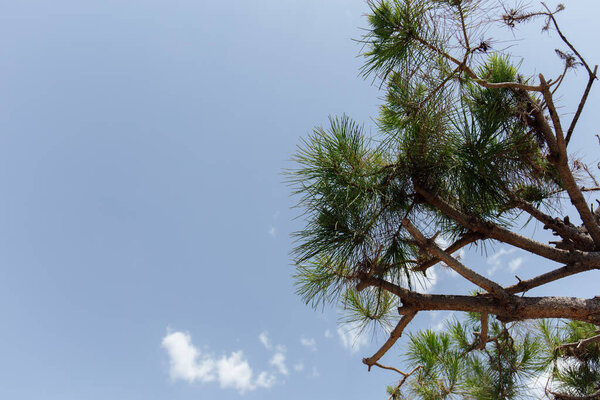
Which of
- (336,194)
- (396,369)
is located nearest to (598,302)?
(396,369)

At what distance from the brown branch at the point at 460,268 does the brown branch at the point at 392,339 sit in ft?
0.90

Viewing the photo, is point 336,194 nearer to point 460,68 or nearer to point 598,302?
point 460,68

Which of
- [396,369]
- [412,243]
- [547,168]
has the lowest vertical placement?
[396,369]

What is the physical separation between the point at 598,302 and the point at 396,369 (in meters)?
0.95

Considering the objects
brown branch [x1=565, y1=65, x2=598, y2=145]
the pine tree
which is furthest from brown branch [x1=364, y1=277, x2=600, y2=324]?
brown branch [x1=565, y1=65, x2=598, y2=145]

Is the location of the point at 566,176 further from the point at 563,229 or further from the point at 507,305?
the point at 507,305

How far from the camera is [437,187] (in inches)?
74.9

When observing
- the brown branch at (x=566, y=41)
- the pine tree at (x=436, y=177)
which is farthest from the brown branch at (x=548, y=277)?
the brown branch at (x=566, y=41)

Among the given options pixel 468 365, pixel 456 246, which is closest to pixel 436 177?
pixel 456 246

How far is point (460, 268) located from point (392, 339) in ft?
1.54

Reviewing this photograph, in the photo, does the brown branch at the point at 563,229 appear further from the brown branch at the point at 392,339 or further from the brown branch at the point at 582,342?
the brown branch at the point at 392,339

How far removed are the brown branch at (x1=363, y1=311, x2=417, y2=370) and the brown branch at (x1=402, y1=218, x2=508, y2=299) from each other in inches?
10.8

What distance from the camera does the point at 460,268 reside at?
1716 millimetres

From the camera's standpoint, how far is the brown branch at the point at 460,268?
1.69 m
